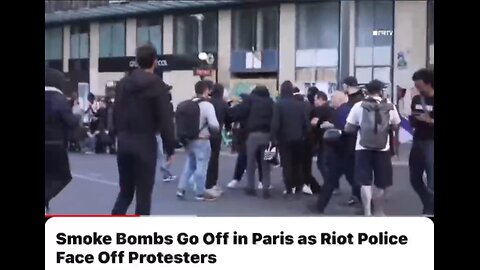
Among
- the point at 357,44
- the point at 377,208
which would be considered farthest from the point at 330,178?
the point at 357,44

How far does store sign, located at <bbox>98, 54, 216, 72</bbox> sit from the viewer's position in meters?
3.90

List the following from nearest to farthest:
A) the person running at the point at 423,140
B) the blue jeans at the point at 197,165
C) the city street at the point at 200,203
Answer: the person running at the point at 423,140 < the city street at the point at 200,203 < the blue jeans at the point at 197,165

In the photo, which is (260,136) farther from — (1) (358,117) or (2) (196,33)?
(2) (196,33)

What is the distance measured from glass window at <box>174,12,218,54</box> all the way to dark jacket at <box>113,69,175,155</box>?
0.59ft

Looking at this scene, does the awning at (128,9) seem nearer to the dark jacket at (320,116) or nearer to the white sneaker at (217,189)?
the dark jacket at (320,116)

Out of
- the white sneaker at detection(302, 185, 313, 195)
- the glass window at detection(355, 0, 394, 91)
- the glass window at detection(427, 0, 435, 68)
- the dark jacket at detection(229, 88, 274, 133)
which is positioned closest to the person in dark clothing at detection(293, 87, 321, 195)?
the white sneaker at detection(302, 185, 313, 195)

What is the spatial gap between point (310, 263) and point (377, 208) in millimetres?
317

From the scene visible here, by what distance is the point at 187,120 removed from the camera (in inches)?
165

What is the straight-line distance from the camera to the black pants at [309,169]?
3999 mm

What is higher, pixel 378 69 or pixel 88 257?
pixel 378 69

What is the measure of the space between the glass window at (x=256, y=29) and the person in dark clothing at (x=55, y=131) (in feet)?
2.19

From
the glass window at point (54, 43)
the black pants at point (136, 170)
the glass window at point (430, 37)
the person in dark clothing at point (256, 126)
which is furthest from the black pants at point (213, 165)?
the glass window at point (430, 37)
